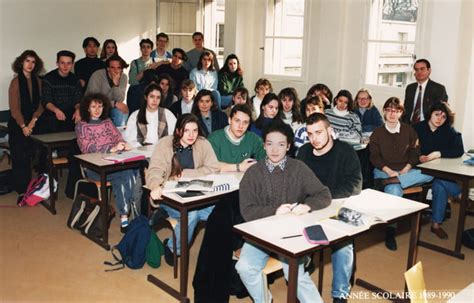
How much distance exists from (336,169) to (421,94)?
2802 mm

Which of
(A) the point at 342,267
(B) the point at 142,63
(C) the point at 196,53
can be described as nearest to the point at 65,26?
(B) the point at 142,63

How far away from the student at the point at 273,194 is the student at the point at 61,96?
10.5ft

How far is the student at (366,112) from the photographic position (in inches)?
235

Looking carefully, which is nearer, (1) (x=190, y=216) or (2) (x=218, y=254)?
(2) (x=218, y=254)

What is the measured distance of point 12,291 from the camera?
3604 mm

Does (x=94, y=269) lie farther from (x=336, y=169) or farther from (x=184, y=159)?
(x=336, y=169)

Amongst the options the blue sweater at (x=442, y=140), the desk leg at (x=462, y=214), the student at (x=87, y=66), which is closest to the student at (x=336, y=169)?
the desk leg at (x=462, y=214)

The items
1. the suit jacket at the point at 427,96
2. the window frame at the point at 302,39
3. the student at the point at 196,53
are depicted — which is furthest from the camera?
the student at the point at 196,53

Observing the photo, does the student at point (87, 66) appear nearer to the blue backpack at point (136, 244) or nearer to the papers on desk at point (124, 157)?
the papers on desk at point (124, 157)

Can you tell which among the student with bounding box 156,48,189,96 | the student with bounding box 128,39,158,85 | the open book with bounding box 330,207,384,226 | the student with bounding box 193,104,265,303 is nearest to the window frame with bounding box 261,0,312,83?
the student with bounding box 156,48,189,96

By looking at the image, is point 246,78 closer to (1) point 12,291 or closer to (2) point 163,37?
(2) point 163,37

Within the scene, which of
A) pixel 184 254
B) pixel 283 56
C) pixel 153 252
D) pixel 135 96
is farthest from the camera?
pixel 283 56

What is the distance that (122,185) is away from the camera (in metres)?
4.74

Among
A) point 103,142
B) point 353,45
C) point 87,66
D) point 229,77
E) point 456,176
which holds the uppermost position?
point 353,45
